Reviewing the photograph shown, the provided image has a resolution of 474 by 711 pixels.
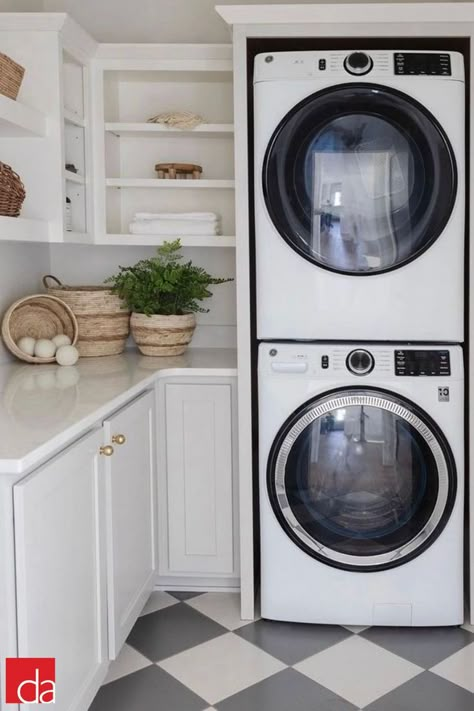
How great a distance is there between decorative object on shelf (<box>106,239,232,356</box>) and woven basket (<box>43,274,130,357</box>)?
2.3 inches

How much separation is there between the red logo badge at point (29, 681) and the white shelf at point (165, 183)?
1914mm

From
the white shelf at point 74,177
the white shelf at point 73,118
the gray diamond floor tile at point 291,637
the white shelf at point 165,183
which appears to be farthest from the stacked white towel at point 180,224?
the gray diamond floor tile at point 291,637

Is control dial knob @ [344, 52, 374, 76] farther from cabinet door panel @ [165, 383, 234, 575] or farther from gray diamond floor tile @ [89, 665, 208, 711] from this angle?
gray diamond floor tile @ [89, 665, 208, 711]

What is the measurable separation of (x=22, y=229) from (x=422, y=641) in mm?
1830

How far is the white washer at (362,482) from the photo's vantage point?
2.54 metres

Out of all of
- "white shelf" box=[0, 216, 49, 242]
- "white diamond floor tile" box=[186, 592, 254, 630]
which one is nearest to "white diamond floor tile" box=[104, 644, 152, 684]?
"white diamond floor tile" box=[186, 592, 254, 630]

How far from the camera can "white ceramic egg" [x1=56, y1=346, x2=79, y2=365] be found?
286 centimetres

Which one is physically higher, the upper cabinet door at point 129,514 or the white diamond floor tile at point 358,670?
the upper cabinet door at point 129,514

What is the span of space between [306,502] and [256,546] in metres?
0.44

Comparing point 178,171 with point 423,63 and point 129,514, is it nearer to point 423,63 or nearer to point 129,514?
point 423,63

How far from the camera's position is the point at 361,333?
8.36ft

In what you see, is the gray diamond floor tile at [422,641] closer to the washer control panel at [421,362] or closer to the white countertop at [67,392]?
the washer control panel at [421,362]

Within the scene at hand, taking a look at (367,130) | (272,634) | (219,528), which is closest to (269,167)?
(367,130)

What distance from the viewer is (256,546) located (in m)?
2.96
